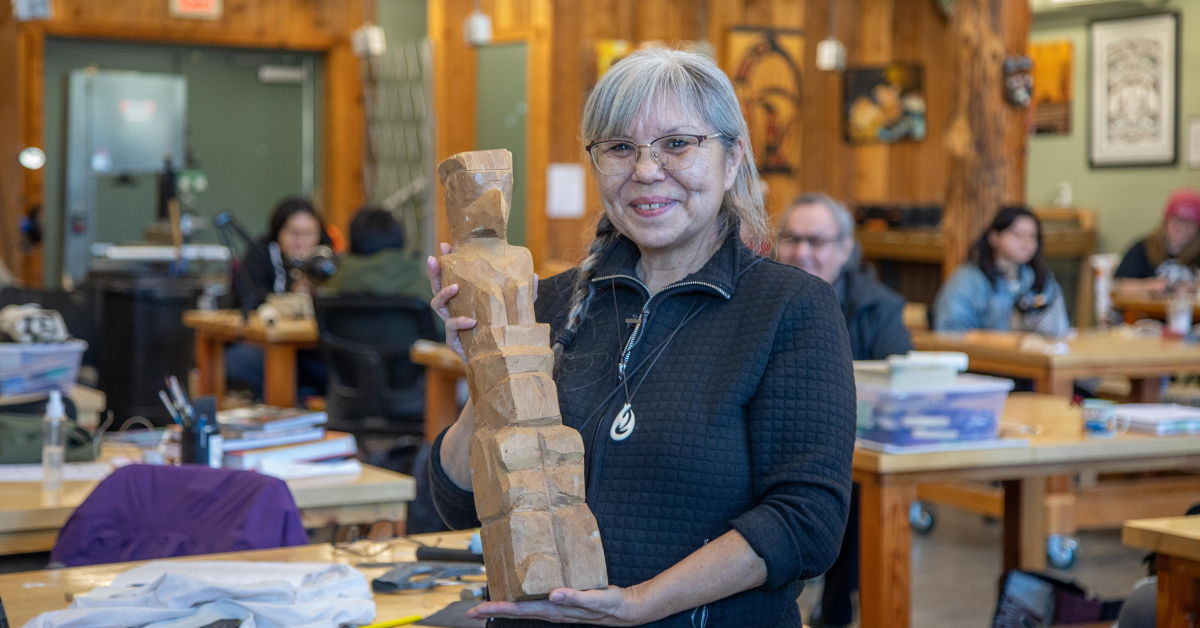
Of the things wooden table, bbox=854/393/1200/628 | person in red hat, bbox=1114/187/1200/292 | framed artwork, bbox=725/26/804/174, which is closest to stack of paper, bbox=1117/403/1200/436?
wooden table, bbox=854/393/1200/628

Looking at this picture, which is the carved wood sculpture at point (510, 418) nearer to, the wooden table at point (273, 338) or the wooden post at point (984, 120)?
the wooden table at point (273, 338)

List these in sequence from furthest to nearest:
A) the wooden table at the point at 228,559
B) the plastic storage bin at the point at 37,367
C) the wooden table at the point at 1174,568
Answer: the plastic storage bin at the point at 37,367 → the wooden table at the point at 1174,568 → the wooden table at the point at 228,559

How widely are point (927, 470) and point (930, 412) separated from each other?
0.14 m

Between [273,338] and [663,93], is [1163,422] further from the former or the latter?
[273,338]

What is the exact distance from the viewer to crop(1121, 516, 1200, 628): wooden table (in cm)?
216

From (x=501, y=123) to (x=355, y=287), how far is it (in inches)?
148

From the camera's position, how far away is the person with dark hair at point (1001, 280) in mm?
5496

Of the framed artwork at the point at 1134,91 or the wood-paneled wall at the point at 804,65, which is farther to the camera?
the framed artwork at the point at 1134,91

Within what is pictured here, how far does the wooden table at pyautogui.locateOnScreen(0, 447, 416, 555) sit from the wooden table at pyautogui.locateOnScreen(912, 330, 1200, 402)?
2623mm

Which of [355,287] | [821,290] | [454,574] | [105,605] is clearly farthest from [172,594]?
[355,287]

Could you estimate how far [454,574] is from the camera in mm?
2039

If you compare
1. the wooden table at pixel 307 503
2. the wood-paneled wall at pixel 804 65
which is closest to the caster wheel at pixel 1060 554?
the wood-paneled wall at pixel 804 65

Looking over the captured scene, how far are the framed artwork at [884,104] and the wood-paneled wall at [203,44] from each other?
4053mm

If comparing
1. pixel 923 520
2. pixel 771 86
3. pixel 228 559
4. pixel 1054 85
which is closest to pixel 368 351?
pixel 923 520
